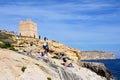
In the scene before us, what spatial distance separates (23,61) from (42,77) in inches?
91.9

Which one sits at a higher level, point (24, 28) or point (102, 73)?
point (24, 28)

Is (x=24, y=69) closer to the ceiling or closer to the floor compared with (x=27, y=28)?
closer to the floor

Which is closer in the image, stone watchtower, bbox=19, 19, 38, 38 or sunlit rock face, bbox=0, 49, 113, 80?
sunlit rock face, bbox=0, 49, 113, 80

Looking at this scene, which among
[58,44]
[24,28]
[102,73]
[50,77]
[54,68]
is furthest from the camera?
[24,28]

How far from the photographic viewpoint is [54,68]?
32.2m

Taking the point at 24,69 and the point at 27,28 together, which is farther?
the point at 27,28

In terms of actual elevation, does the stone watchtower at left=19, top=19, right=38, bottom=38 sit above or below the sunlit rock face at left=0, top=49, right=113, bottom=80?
above

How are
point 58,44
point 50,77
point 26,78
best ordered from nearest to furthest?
point 26,78
point 50,77
point 58,44

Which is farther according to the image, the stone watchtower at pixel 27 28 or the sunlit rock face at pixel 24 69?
the stone watchtower at pixel 27 28

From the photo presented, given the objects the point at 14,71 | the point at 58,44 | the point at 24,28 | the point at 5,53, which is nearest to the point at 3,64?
the point at 14,71

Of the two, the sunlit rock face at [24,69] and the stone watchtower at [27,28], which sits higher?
the stone watchtower at [27,28]

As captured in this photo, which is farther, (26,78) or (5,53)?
(5,53)

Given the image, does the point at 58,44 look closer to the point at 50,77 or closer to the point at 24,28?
the point at 24,28

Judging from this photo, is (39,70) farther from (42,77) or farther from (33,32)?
(33,32)
